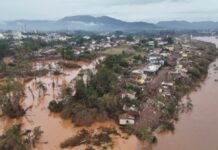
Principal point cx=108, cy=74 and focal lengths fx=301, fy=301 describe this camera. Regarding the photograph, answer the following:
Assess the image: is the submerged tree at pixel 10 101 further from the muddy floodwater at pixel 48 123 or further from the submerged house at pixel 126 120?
the submerged house at pixel 126 120

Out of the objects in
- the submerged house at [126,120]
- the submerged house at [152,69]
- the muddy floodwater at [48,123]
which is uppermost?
the submerged house at [152,69]

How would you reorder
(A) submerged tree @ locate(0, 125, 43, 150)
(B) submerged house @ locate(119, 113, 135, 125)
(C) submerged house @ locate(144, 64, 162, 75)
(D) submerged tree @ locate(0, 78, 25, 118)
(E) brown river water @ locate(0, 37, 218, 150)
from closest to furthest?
(A) submerged tree @ locate(0, 125, 43, 150)
(E) brown river water @ locate(0, 37, 218, 150)
(B) submerged house @ locate(119, 113, 135, 125)
(D) submerged tree @ locate(0, 78, 25, 118)
(C) submerged house @ locate(144, 64, 162, 75)

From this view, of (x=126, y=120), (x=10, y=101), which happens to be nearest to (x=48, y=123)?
(x=10, y=101)

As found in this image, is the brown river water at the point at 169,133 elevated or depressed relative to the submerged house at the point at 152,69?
depressed

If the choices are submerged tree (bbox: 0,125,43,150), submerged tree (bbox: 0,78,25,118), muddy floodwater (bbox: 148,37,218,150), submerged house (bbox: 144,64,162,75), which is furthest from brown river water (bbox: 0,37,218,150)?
submerged house (bbox: 144,64,162,75)

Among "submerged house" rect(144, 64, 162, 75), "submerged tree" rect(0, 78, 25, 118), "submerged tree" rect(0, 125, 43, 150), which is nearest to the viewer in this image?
"submerged tree" rect(0, 125, 43, 150)

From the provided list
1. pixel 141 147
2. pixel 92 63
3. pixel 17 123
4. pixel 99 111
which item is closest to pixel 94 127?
pixel 99 111

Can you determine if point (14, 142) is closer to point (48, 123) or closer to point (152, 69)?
point (48, 123)

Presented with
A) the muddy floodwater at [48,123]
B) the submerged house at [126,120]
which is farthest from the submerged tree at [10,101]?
the submerged house at [126,120]

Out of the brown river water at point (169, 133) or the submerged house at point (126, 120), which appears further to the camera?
the submerged house at point (126, 120)

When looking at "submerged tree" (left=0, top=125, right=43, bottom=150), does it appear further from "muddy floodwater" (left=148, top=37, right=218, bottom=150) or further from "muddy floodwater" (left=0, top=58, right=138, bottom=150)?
"muddy floodwater" (left=148, top=37, right=218, bottom=150)
